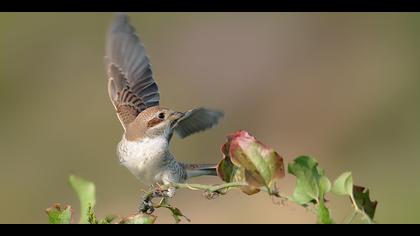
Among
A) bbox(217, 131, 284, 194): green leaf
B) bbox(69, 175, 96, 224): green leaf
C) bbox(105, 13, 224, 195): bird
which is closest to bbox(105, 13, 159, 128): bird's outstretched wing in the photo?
bbox(105, 13, 224, 195): bird

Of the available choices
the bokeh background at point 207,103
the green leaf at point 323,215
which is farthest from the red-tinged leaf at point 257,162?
the bokeh background at point 207,103

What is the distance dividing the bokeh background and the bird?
4.71 m

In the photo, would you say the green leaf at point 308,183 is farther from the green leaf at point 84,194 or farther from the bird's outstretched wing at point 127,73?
the bird's outstretched wing at point 127,73

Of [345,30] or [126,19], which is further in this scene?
[345,30]

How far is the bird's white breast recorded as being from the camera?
3.58 meters

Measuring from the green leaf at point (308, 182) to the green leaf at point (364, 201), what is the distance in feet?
0.20

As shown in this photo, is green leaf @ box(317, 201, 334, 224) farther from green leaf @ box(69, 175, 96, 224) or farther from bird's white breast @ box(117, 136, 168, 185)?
bird's white breast @ box(117, 136, 168, 185)

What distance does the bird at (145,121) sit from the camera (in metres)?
3.62

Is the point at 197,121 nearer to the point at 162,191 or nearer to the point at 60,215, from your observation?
the point at 162,191

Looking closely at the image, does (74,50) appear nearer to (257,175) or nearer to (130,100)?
(130,100)

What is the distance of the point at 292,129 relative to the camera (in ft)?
36.3
